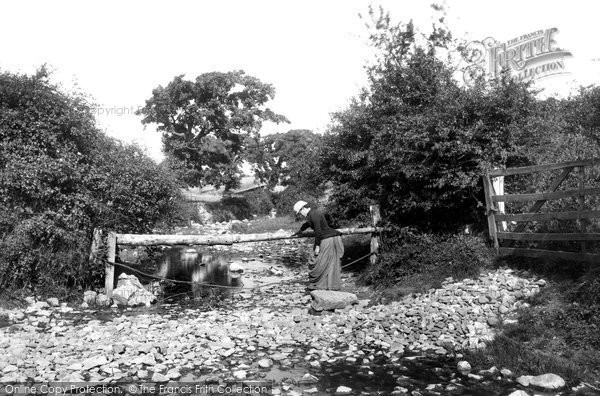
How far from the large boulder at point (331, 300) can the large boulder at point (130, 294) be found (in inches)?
150

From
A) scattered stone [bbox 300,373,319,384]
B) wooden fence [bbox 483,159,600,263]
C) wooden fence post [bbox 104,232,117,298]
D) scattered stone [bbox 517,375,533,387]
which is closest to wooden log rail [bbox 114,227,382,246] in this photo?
wooden fence post [bbox 104,232,117,298]

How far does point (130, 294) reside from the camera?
10.5 meters

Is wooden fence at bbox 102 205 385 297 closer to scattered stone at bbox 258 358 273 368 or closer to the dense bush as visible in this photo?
the dense bush

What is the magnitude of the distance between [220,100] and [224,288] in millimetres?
28184

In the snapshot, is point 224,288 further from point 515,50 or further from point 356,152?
point 515,50

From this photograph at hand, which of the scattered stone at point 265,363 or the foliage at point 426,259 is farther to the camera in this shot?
the foliage at point 426,259

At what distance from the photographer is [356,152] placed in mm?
13086

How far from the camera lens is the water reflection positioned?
40.5 feet

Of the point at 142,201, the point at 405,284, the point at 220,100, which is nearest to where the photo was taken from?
the point at 405,284

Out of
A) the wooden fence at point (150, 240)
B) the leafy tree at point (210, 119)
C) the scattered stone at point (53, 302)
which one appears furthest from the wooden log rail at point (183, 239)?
the leafy tree at point (210, 119)

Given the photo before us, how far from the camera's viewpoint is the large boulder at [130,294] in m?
10.4

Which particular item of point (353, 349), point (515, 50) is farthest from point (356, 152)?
point (515, 50)

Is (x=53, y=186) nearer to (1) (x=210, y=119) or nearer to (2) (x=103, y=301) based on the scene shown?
(2) (x=103, y=301)

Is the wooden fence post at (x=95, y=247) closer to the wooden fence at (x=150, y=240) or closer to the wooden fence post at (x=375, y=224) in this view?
the wooden fence at (x=150, y=240)
